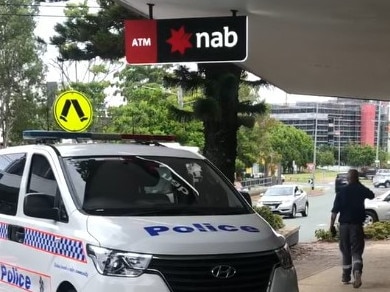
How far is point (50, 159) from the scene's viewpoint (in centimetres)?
556

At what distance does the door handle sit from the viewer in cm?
564

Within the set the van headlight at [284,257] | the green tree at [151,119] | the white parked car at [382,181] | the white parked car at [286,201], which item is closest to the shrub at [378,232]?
the white parked car at [286,201]

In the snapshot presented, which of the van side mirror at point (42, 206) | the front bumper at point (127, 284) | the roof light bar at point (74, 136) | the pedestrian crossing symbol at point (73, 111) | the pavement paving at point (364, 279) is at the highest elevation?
the pedestrian crossing symbol at point (73, 111)

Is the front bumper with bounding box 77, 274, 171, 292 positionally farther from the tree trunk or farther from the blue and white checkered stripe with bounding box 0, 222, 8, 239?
the tree trunk

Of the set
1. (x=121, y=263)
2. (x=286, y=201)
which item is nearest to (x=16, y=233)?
(x=121, y=263)

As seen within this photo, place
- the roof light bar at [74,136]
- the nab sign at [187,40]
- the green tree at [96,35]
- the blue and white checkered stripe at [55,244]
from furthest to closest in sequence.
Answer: the green tree at [96,35] → the nab sign at [187,40] → the roof light bar at [74,136] → the blue and white checkered stripe at [55,244]

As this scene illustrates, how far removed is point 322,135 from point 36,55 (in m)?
44.6

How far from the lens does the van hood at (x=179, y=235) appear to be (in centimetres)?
446

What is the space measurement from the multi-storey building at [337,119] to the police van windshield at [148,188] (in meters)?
63.9

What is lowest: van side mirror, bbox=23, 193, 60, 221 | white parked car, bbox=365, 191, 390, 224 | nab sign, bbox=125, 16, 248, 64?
white parked car, bbox=365, 191, 390, 224

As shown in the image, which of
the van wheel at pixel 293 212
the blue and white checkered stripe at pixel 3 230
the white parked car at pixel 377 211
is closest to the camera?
the blue and white checkered stripe at pixel 3 230

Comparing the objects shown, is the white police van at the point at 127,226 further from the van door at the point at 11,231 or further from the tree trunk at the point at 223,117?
the tree trunk at the point at 223,117

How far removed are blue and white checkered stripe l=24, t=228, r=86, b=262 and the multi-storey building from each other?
64.6 m

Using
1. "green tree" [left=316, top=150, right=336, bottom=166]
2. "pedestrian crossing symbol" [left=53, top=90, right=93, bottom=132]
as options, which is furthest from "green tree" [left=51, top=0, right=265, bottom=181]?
"green tree" [left=316, top=150, right=336, bottom=166]
